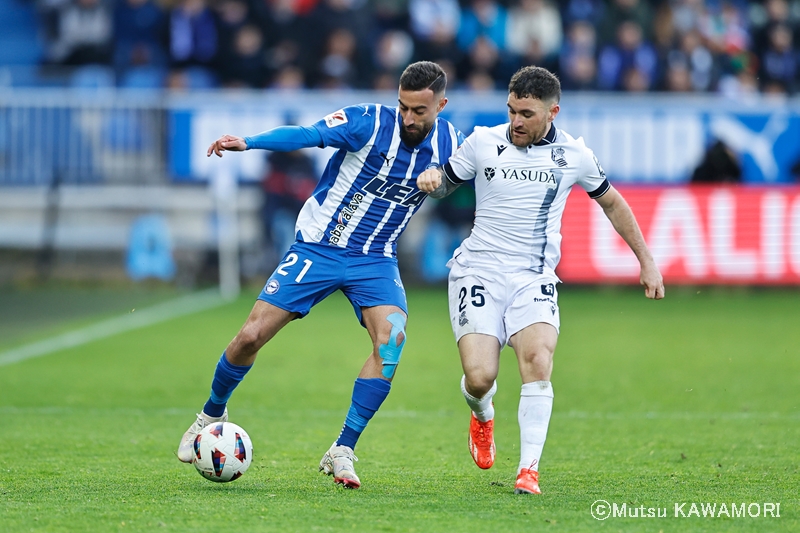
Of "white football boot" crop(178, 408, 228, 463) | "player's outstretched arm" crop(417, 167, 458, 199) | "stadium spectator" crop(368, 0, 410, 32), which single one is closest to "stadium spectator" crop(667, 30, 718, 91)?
"stadium spectator" crop(368, 0, 410, 32)

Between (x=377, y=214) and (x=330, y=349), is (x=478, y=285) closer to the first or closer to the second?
(x=377, y=214)

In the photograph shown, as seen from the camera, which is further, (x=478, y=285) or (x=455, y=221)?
(x=455, y=221)

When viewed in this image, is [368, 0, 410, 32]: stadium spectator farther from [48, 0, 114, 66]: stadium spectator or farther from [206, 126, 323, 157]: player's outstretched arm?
[206, 126, 323, 157]: player's outstretched arm

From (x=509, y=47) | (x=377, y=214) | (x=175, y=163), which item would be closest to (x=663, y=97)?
(x=509, y=47)

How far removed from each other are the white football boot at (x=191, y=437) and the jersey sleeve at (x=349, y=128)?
172 centimetres

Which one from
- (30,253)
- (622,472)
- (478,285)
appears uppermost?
(478,285)

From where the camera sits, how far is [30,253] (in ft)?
57.9

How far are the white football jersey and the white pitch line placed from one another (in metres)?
6.39

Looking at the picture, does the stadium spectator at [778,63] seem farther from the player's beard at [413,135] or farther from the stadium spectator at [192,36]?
the player's beard at [413,135]

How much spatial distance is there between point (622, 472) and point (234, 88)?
12982 mm

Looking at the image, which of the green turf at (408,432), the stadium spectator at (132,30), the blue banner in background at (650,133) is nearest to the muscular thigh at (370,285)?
the green turf at (408,432)

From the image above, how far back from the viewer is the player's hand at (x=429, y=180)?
6.19 m

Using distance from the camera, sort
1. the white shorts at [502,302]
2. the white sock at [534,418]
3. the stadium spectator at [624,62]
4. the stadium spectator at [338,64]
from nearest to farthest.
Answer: the white sock at [534,418] → the white shorts at [502,302] → the stadium spectator at [338,64] → the stadium spectator at [624,62]

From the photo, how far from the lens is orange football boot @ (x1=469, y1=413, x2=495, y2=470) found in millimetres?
6594
